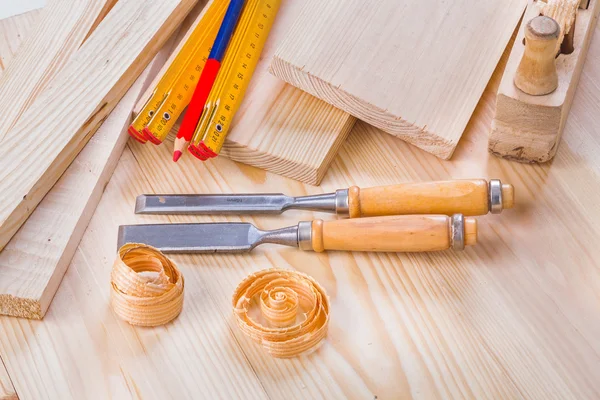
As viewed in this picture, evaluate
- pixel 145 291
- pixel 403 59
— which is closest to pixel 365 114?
pixel 403 59

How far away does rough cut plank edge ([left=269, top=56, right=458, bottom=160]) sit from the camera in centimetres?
158

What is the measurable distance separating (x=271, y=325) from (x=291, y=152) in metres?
0.31

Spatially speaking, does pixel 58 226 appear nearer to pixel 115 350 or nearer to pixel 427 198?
pixel 115 350

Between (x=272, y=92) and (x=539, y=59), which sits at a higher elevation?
(x=539, y=59)

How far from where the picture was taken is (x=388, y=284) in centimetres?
145

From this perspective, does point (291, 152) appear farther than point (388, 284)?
Yes

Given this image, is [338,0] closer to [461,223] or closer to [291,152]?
[291,152]

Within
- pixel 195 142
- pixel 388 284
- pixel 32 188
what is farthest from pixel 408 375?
pixel 32 188

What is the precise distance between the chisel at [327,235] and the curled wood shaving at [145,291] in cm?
5

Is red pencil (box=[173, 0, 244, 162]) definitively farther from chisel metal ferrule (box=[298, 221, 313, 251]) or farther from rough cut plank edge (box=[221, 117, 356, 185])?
chisel metal ferrule (box=[298, 221, 313, 251])

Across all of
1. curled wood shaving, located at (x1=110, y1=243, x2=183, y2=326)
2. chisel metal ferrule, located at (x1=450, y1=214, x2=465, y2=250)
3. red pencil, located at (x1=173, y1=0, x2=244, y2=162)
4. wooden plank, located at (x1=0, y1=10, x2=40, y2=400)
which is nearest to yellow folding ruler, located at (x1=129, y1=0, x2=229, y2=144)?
red pencil, located at (x1=173, y1=0, x2=244, y2=162)

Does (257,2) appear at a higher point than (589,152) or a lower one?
higher

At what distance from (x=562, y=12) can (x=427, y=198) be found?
38cm

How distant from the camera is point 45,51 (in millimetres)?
1735
